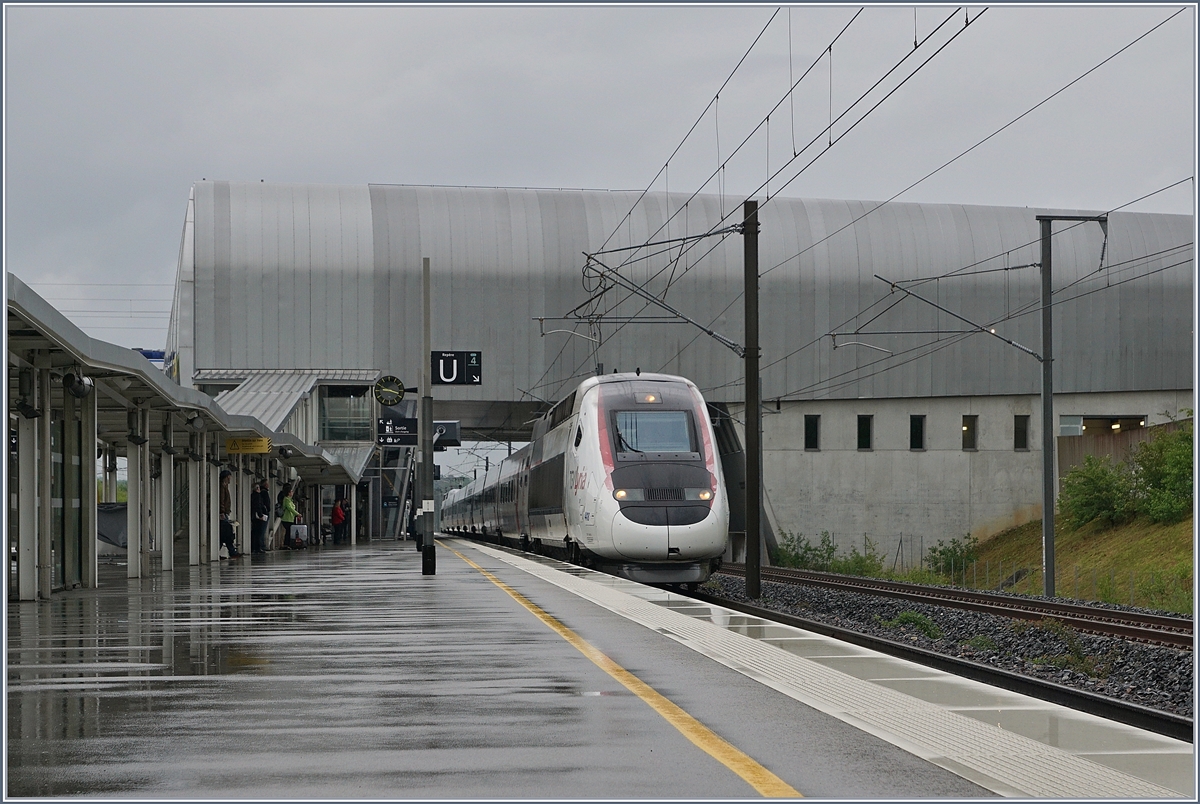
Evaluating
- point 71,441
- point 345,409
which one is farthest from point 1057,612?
point 345,409

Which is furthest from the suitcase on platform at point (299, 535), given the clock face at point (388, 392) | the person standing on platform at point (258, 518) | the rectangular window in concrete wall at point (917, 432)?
the rectangular window in concrete wall at point (917, 432)

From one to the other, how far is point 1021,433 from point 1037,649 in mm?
44924

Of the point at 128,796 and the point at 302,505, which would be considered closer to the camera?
the point at 128,796

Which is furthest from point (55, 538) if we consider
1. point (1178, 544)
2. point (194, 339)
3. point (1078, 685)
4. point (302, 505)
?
point (194, 339)

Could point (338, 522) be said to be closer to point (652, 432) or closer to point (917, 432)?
point (917, 432)

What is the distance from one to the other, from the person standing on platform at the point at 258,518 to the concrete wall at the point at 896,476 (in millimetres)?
26136

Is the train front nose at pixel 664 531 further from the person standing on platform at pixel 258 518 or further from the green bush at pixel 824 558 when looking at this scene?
the green bush at pixel 824 558

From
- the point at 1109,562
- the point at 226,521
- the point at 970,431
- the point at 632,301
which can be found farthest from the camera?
the point at 970,431

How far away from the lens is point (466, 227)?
60.5m

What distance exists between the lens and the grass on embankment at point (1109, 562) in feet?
103

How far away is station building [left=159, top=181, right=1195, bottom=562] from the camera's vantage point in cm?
5831

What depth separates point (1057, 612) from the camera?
21328 mm

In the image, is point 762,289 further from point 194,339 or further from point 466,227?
point 194,339

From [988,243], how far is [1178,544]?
2439cm
